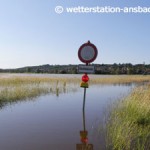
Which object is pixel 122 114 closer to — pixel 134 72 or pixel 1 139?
pixel 1 139

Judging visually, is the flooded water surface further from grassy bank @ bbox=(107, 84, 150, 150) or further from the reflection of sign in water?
grassy bank @ bbox=(107, 84, 150, 150)

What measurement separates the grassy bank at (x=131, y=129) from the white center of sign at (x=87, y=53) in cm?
205

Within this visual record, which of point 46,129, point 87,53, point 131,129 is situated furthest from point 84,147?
point 87,53

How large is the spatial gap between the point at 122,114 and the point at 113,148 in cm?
347

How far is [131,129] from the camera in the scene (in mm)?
7691

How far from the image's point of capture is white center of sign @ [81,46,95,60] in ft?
30.7

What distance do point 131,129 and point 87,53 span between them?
2.89 m

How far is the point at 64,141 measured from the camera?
7156 millimetres

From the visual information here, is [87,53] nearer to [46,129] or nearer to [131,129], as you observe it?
[46,129]

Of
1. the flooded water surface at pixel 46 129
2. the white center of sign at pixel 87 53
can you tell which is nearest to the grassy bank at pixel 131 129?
the flooded water surface at pixel 46 129

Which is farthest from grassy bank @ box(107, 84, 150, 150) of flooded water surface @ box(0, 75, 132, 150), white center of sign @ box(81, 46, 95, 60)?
white center of sign @ box(81, 46, 95, 60)

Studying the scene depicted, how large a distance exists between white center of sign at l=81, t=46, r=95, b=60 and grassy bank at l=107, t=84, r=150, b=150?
2.05m

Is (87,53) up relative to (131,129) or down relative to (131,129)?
up

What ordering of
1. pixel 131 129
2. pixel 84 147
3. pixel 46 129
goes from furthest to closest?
pixel 46 129, pixel 131 129, pixel 84 147
